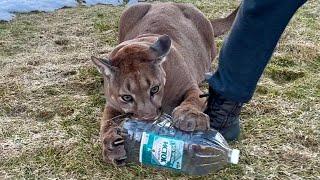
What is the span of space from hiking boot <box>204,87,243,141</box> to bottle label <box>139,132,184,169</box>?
42 centimetres

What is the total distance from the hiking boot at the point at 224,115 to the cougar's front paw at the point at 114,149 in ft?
2.06

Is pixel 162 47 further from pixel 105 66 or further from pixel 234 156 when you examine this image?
pixel 234 156

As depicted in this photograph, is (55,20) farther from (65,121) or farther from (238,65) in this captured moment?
(238,65)

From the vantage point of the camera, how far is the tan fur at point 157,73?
3.76 m

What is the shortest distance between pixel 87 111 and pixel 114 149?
1.03m

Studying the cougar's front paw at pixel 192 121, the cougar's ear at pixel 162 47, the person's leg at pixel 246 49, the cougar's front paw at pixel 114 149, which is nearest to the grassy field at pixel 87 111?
the cougar's front paw at pixel 114 149

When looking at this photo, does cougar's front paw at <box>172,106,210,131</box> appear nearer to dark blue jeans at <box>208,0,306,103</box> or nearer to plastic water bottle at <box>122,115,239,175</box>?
plastic water bottle at <box>122,115,239,175</box>

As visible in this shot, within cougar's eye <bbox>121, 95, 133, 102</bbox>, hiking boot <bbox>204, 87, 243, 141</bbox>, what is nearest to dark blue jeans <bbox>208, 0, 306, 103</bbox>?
hiking boot <bbox>204, 87, 243, 141</bbox>

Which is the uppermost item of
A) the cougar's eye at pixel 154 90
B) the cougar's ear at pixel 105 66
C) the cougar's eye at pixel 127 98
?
the cougar's ear at pixel 105 66

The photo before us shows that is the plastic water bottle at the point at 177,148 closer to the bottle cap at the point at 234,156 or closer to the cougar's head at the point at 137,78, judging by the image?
the bottle cap at the point at 234,156

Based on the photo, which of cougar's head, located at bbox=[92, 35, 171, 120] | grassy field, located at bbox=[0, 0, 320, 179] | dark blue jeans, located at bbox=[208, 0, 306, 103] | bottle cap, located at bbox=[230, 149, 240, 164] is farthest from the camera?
cougar's head, located at bbox=[92, 35, 171, 120]

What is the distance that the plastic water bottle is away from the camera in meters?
3.55

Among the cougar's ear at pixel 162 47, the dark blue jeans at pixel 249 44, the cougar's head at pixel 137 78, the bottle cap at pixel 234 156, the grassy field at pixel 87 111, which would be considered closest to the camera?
the dark blue jeans at pixel 249 44

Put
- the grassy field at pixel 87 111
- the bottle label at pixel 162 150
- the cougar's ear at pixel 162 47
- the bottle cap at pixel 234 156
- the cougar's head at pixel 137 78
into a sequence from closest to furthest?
the bottle label at pixel 162 150, the bottle cap at pixel 234 156, the grassy field at pixel 87 111, the cougar's head at pixel 137 78, the cougar's ear at pixel 162 47
